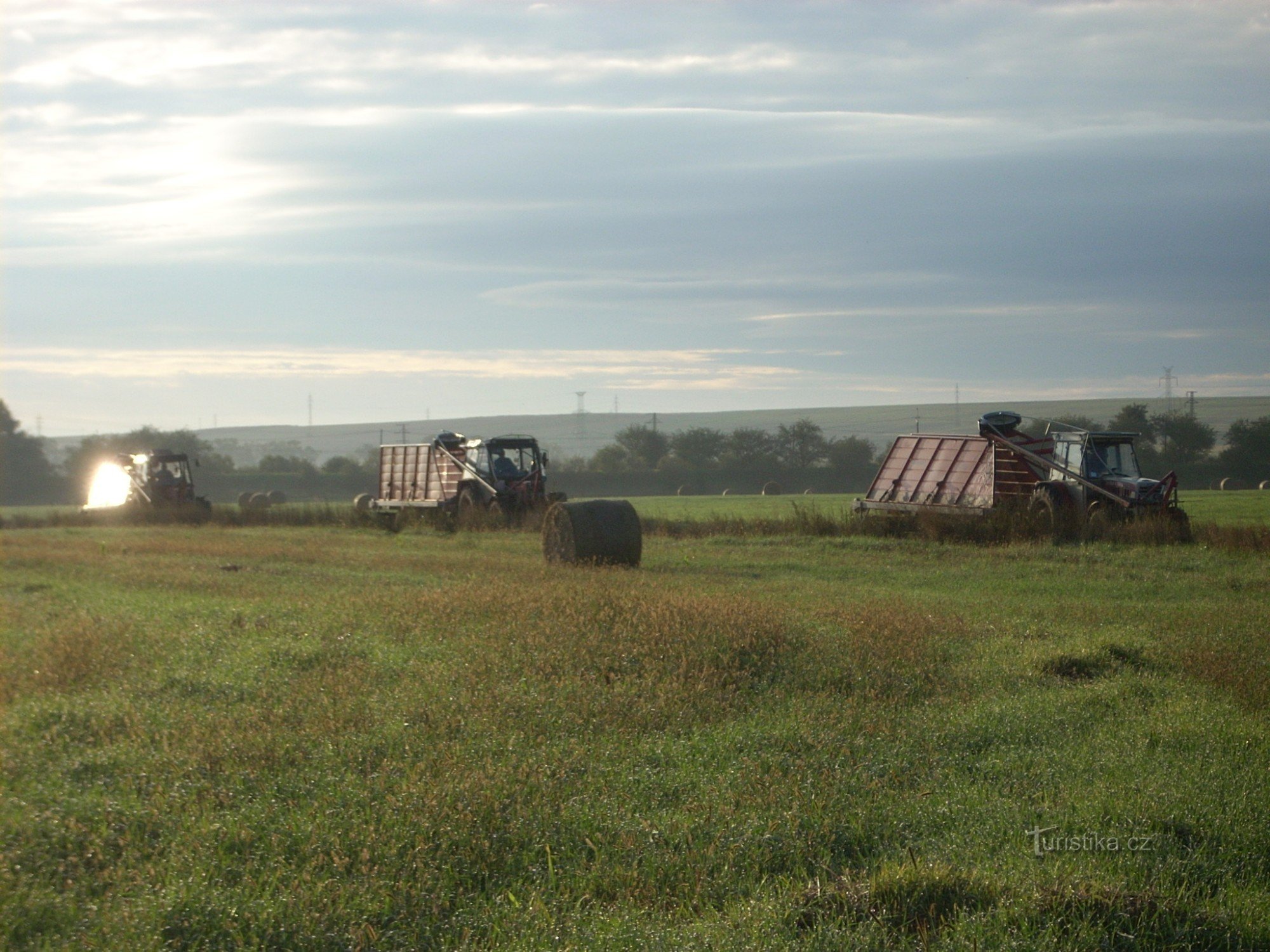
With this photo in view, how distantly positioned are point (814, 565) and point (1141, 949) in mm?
13212

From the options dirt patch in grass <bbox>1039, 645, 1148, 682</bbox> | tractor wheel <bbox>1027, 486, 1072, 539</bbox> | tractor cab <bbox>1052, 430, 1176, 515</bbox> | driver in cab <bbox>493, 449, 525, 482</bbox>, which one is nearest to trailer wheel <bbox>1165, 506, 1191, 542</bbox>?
tractor cab <bbox>1052, 430, 1176, 515</bbox>

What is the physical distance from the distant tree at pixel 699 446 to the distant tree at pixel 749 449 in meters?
0.39

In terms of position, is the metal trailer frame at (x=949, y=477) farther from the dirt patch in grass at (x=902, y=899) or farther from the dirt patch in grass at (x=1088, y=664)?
the dirt patch in grass at (x=902, y=899)

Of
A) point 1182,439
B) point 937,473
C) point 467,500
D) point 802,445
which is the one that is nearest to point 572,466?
point 802,445

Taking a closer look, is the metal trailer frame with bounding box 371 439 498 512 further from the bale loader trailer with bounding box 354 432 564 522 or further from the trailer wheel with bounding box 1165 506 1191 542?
the trailer wheel with bounding box 1165 506 1191 542

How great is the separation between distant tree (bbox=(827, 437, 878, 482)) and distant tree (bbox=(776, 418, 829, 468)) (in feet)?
2.21

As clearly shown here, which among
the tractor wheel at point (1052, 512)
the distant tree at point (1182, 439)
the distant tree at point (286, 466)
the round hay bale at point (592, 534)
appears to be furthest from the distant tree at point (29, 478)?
the distant tree at point (1182, 439)

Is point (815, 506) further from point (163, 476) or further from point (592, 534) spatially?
point (163, 476)

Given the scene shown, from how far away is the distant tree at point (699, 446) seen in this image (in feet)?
201

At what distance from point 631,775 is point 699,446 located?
186ft

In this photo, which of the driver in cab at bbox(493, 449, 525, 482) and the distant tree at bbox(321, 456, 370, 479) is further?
the distant tree at bbox(321, 456, 370, 479)

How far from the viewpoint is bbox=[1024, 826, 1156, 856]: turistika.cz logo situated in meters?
4.65

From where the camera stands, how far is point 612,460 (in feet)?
205

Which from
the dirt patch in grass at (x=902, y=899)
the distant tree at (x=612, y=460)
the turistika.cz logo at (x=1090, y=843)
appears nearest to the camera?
the dirt patch in grass at (x=902, y=899)
